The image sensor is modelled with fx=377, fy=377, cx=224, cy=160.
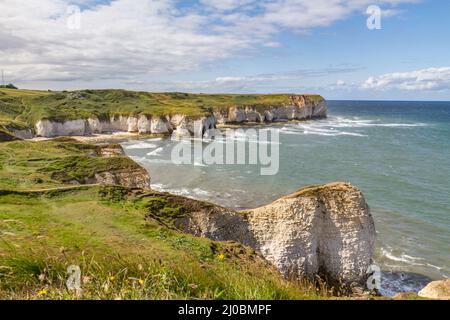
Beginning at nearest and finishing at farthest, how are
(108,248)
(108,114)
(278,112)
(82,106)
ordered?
(108,248) → (108,114) → (82,106) → (278,112)

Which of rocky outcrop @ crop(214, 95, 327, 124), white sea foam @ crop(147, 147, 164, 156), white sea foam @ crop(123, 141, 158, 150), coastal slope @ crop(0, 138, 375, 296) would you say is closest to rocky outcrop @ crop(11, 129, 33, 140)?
white sea foam @ crop(123, 141, 158, 150)

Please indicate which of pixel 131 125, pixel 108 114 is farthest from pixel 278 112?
pixel 108 114

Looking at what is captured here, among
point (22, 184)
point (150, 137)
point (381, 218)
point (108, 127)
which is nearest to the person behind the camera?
point (22, 184)

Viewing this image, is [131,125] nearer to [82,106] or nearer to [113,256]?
[82,106]

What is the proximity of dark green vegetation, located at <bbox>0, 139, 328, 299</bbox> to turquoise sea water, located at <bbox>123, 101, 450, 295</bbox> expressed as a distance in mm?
14127

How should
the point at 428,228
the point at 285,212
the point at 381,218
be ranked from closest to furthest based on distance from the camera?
1. the point at 285,212
2. the point at 428,228
3. the point at 381,218

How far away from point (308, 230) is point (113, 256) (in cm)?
1648

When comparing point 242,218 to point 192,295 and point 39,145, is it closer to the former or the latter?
point 192,295

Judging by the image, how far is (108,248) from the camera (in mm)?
13633

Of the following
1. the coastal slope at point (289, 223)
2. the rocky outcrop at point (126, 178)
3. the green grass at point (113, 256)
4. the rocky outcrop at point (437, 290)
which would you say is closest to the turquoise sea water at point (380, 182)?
the coastal slope at point (289, 223)
